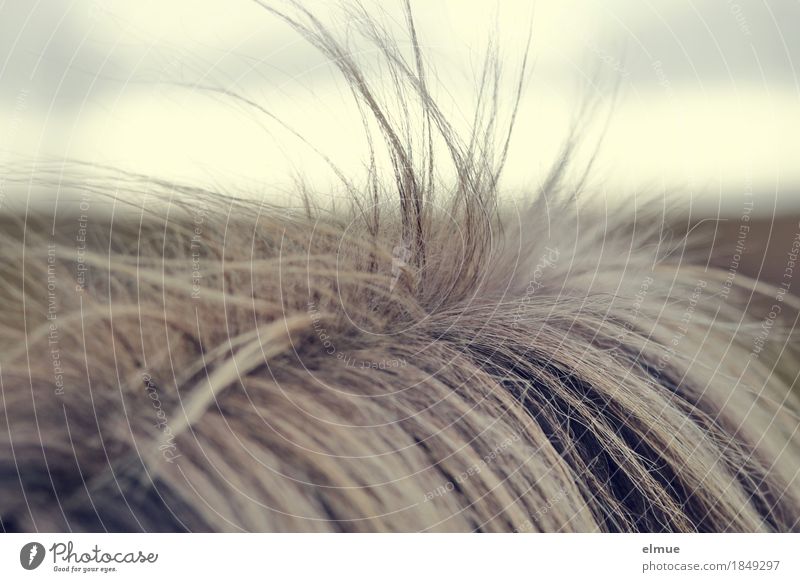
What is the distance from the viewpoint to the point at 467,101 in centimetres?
91

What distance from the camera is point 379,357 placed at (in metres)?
0.90

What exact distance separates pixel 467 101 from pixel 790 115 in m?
0.40

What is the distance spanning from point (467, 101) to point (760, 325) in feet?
1.48

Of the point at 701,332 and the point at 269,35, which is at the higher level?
the point at 269,35

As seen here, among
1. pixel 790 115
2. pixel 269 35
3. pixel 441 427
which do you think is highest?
pixel 790 115

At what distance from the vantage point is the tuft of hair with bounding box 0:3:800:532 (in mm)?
886

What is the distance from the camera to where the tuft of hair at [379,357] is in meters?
Answer: 0.89

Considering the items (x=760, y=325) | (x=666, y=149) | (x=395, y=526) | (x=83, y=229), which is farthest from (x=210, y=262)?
(x=760, y=325)

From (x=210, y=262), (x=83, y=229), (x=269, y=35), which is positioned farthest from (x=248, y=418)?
(x=269, y=35)

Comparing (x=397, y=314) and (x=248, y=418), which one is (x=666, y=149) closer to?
(x=397, y=314)

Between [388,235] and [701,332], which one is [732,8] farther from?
[388,235]
